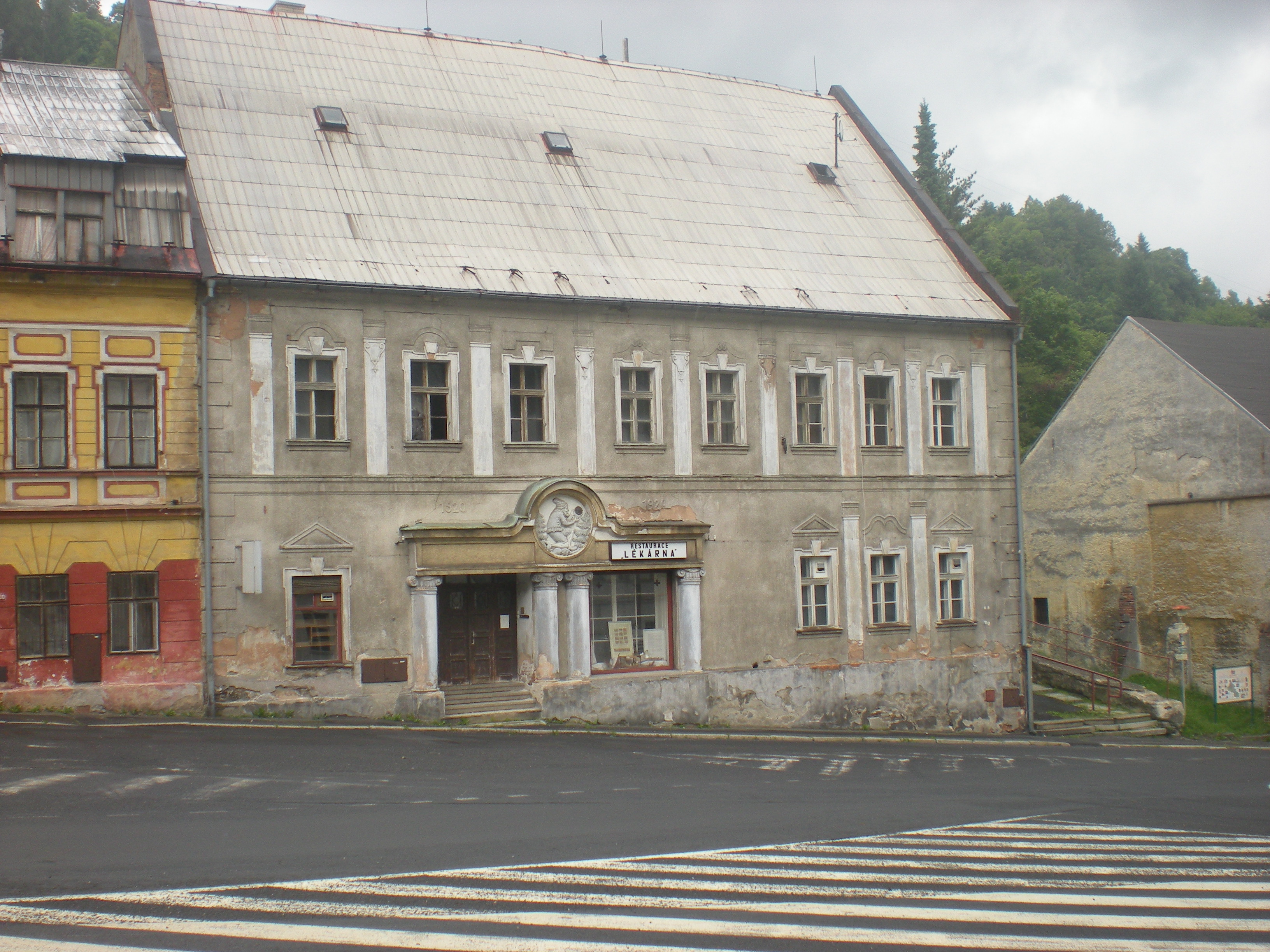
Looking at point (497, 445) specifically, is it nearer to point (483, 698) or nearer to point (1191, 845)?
point (483, 698)

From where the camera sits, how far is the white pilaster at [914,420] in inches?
1014

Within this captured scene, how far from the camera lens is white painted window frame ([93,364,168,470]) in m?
19.2

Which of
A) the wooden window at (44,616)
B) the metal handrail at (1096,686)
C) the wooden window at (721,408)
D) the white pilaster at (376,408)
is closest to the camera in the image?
the wooden window at (44,616)

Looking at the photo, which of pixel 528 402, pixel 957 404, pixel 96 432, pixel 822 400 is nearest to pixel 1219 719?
pixel 957 404

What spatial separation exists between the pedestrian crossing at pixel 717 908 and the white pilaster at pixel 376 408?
40.5 ft

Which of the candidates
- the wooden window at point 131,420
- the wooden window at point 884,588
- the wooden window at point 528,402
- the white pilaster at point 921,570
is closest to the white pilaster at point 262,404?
the wooden window at point 131,420

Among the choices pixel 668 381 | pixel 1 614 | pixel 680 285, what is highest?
pixel 680 285

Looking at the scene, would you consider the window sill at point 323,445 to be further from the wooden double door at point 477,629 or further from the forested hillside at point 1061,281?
the forested hillside at point 1061,281

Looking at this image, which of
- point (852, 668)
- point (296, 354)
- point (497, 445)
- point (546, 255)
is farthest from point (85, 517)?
point (852, 668)

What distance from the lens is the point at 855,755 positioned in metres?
19.5

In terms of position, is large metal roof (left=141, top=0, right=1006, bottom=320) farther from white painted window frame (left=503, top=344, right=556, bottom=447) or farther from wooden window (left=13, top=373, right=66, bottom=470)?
wooden window (left=13, top=373, right=66, bottom=470)

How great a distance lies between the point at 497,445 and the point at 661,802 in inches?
402

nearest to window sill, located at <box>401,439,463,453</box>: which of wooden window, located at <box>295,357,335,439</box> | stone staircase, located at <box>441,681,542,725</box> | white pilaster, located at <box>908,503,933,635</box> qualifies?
wooden window, located at <box>295,357,335,439</box>

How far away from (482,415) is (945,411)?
10.9 metres
